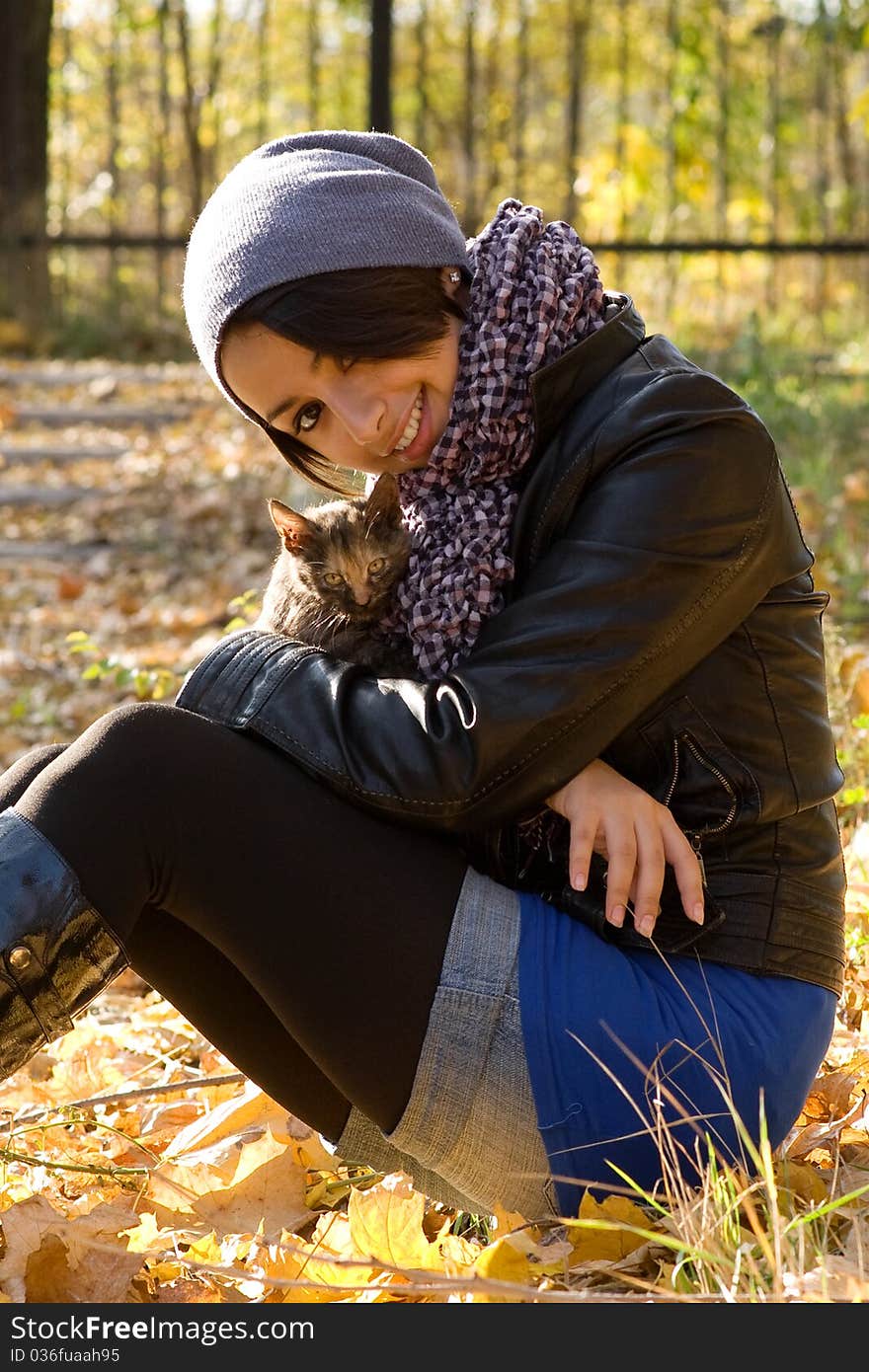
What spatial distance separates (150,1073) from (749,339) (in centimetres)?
591

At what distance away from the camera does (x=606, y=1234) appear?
6.48 feet

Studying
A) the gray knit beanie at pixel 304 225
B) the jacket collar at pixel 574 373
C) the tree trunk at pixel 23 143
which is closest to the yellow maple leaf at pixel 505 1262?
the jacket collar at pixel 574 373

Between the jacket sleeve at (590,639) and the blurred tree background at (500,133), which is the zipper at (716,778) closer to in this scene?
the jacket sleeve at (590,639)

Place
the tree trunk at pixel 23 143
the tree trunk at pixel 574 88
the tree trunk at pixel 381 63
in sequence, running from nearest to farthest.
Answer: the tree trunk at pixel 381 63 < the tree trunk at pixel 574 88 < the tree trunk at pixel 23 143

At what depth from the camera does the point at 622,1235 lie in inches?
77.6

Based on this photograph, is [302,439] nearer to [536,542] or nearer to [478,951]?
[536,542]

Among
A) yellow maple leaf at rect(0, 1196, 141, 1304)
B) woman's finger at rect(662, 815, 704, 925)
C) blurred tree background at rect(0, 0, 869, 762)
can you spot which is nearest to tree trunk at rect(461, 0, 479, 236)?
blurred tree background at rect(0, 0, 869, 762)

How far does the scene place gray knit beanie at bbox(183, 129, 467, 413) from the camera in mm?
2164

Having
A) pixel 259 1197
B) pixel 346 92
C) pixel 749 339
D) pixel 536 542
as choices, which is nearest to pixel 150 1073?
pixel 259 1197

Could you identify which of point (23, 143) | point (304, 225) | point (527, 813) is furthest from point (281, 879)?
point (23, 143)

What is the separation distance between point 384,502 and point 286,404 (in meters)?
0.45

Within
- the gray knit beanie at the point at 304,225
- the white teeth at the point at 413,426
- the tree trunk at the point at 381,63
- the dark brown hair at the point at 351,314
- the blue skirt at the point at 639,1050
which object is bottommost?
the blue skirt at the point at 639,1050

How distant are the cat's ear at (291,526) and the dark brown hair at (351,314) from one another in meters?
0.63

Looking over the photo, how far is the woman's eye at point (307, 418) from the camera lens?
2.30 m
